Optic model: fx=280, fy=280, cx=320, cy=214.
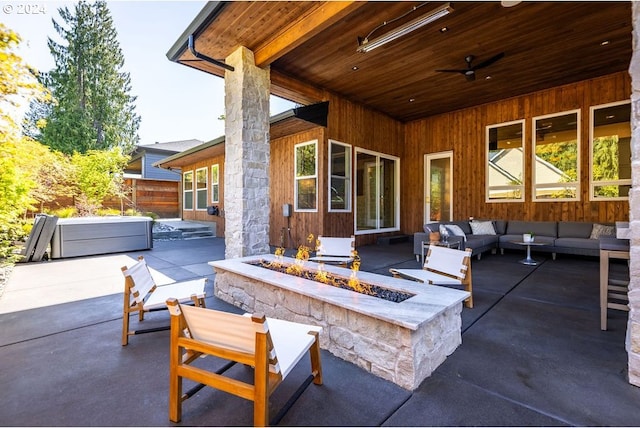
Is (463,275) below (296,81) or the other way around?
below

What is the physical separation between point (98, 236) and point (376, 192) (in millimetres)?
6961

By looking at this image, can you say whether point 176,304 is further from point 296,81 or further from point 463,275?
point 296,81

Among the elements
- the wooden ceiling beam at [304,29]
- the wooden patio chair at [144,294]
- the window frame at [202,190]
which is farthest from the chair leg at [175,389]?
the window frame at [202,190]

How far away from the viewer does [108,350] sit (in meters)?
2.23

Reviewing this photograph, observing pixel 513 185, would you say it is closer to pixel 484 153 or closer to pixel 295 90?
pixel 484 153

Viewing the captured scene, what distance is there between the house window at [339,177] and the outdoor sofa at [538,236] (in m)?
2.06

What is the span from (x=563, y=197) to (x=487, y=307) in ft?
17.8

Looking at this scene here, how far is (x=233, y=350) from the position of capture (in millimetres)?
1283

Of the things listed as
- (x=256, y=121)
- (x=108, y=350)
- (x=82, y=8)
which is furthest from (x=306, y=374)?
(x=82, y=8)

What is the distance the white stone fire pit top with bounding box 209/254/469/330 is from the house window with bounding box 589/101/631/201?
21.3 feet

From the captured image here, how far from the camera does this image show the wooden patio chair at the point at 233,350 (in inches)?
47.0

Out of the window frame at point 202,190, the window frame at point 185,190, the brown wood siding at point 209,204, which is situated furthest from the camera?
the window frame at point 185,190

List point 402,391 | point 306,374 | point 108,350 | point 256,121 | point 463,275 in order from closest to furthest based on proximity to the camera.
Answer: point 402,391
point 306,374
point 108,350
point 463,275
point 256,121

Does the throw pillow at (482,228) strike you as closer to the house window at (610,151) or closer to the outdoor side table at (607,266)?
the house window at (610,151)
